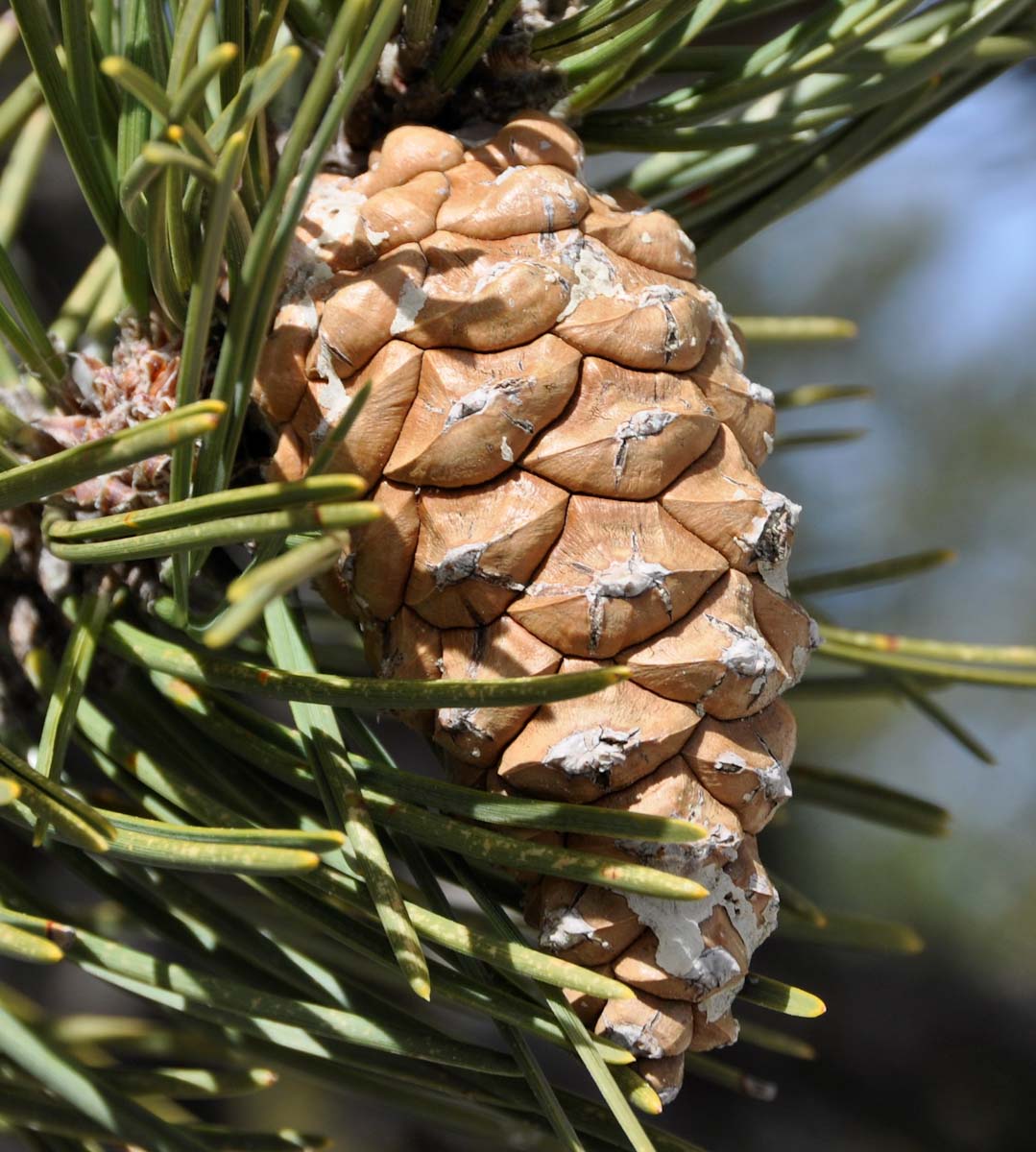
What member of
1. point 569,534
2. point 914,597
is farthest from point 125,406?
point 914,597

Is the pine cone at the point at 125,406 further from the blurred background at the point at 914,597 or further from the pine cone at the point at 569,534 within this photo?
the blurred background at the point at 914,597

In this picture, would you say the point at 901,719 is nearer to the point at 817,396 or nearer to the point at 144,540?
the point at 817,396

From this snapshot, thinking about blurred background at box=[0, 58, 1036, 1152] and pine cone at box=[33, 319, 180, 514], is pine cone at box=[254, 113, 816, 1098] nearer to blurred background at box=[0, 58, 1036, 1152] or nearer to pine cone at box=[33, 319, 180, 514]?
pine cone at box=[33, 319, 180, 514]

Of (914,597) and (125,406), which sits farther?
(914,597)

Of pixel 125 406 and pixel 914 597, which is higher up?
pixel 914 597

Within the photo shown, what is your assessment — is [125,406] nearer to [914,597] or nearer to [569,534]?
[569,534]

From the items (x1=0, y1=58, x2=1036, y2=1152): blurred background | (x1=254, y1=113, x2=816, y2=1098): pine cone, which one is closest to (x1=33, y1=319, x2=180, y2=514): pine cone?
(x1=254, y1=113, x2=816, y2=1098): pine cone

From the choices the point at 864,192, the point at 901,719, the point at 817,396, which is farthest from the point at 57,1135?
the point at 864,192
